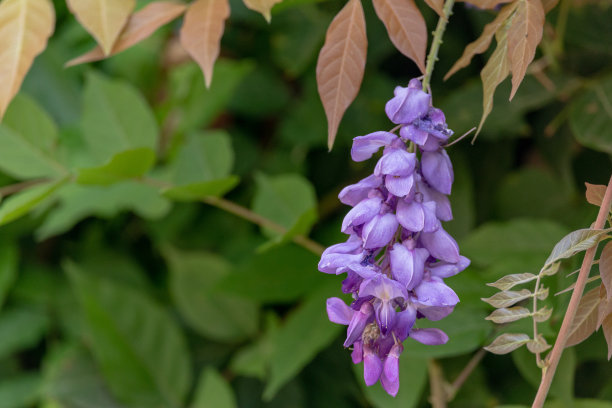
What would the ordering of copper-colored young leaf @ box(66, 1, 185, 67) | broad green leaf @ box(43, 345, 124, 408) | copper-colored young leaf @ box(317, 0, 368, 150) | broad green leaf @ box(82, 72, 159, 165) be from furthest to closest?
broad green leaf @ box(43, 345, 124, 408), broad green leaf @ box(82, 72, 159, 165), copper-colored young leaf @ box(66, 1, 185, 67), copper-colored young leaf @ box(317, 0, 368, 150)

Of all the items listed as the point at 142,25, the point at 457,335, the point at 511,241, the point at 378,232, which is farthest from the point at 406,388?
the point at 142,25

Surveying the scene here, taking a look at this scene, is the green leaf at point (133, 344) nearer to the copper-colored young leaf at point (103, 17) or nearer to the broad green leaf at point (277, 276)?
the broad green leaf at point (277, 276)

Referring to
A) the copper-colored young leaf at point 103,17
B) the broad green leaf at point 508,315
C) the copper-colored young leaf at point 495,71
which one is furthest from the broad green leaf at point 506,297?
the copper-colored young leaf at point 103,17

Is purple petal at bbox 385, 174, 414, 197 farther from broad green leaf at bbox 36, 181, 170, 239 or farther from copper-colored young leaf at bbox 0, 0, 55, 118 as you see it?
broad green leaf at bbox 36, 181, 170, 239

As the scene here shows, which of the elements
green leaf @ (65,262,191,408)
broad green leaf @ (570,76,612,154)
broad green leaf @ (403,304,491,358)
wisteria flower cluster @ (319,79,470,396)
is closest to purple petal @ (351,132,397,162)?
wisteria flower cluster @ (319,79,470,396)

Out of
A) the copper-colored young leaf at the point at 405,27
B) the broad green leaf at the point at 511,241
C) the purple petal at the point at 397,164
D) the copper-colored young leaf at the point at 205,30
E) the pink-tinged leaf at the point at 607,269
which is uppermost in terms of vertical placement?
the copper-colored young leaf at the point at 405,27

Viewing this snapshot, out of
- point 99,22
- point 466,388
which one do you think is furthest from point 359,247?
point 466,388

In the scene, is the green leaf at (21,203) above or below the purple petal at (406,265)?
below
